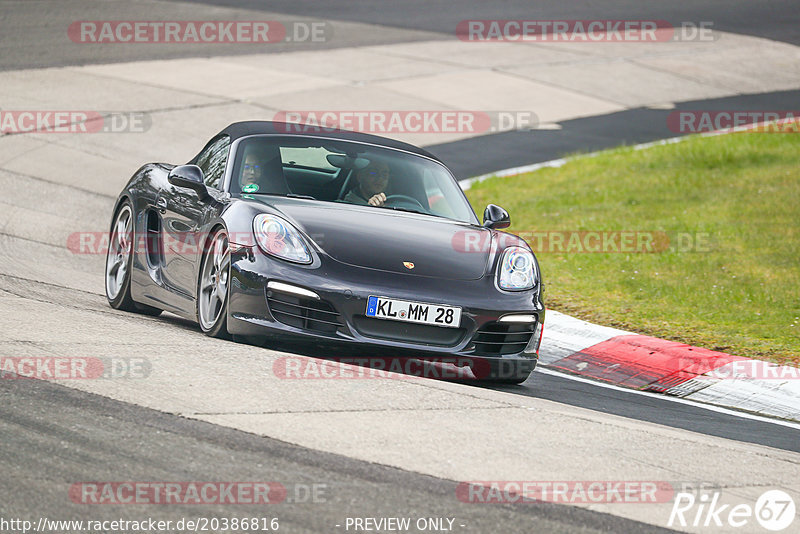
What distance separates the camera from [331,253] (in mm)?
6664

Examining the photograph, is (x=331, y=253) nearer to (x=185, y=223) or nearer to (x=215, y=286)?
(x=215, y=286)

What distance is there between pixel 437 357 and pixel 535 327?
0.73 metres

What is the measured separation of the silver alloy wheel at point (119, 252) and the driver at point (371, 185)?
1757mm

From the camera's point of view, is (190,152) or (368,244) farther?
(190,152)

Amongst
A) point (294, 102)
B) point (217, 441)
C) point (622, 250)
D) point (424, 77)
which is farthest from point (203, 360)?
point (424, 77)

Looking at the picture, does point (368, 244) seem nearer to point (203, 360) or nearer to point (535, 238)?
point (203, 360)

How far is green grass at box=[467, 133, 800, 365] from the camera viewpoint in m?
9.54

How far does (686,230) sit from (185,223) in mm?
6549

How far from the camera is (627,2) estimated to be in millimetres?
32469

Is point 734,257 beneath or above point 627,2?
beneath

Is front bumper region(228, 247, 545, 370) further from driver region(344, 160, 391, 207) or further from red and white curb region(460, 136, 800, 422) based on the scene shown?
red and white curb region(460, 136, 800, 422)

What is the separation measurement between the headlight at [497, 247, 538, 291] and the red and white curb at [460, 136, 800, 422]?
4.22ft

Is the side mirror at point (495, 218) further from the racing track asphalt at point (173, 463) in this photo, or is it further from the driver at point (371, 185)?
the racing track asphalt at point (173, 463)

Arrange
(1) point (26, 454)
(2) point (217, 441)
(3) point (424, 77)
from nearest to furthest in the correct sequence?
1. (1) point (26, 454)
2. (2) point (217, 441)
3. (3) point (424, 77)
